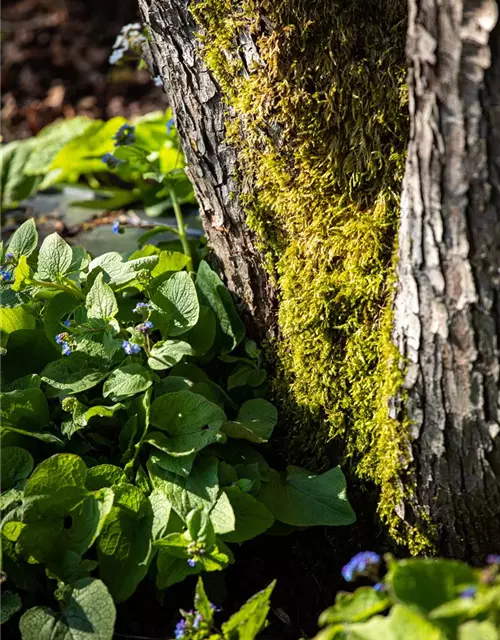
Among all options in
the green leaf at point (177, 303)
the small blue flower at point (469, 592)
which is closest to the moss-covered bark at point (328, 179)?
the green leaf at point (177, 303)

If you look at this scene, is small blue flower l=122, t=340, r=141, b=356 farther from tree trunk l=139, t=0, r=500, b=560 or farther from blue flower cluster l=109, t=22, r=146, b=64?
blue flower cluster l=109, t=22, r=146, b=64

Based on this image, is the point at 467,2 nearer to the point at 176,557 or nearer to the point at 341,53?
the point at 341,53

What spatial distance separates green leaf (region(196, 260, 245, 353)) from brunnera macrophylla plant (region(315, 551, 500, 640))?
Answer: 34.9 inches

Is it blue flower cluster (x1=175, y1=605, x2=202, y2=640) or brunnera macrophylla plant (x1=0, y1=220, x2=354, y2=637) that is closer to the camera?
blue flower cluster (x1=175, y1=605, x2=202, y2=640)

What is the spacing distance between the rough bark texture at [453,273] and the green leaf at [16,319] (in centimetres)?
100

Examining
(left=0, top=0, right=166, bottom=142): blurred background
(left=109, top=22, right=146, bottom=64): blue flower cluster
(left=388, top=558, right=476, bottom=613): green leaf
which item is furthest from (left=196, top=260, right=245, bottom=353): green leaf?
(left=0, top=0, right=166, bottom=142): blurred background

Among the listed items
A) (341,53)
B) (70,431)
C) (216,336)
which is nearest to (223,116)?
(341,53)

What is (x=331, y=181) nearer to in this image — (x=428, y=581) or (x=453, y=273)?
(x=453, y=273)

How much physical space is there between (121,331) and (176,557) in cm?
57

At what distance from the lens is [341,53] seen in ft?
5.33

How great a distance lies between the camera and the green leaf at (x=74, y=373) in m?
1.76

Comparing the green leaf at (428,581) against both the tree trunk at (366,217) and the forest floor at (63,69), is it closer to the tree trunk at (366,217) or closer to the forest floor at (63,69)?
the tree trunk at (366,217)

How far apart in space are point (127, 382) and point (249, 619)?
615mm

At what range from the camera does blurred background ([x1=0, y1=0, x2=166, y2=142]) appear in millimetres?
4703
